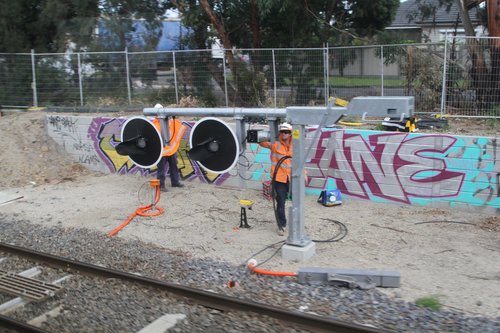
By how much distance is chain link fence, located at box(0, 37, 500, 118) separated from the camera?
13.2 meters

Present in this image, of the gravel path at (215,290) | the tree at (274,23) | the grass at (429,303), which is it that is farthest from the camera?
the tree at (274,23)

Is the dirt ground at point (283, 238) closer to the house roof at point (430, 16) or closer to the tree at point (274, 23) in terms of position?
the tree at point (274, 23)

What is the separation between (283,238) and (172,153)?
4.07m

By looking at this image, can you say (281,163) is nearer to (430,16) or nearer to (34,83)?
→ (34,83)

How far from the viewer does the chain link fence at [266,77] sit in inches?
519

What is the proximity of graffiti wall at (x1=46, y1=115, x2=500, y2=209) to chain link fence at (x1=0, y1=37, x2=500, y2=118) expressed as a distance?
3.45 m

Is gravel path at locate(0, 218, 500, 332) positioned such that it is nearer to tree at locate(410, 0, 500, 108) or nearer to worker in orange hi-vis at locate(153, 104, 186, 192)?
worker in orange hi-vis at locate(153, 104, 186, 192)

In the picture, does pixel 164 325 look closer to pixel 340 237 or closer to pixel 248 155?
pixel 340 237

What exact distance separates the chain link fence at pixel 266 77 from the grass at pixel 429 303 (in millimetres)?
7667

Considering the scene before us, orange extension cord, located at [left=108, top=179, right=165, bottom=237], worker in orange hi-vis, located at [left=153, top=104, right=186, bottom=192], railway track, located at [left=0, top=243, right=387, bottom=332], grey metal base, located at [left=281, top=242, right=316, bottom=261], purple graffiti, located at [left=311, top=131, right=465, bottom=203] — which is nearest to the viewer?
railway track, located at [left=0, top=243, right=387, bottom=332]

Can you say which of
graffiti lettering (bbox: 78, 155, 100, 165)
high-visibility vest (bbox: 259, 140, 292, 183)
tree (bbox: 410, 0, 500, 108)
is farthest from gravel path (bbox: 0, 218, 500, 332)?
tree (bbox: 410, 0, 500, 108)

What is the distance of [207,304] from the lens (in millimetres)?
6465

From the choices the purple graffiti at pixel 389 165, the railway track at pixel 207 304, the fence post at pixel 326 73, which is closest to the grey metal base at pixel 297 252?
the railway track at pixel 207 304

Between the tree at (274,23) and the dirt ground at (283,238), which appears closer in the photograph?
the dirt ground at (283,238)
